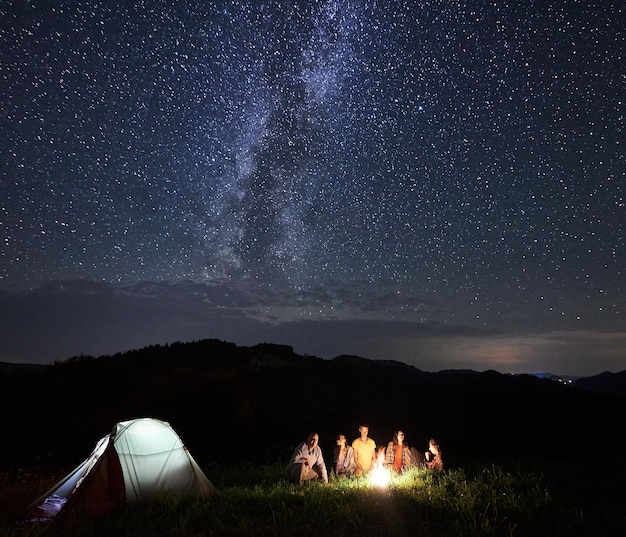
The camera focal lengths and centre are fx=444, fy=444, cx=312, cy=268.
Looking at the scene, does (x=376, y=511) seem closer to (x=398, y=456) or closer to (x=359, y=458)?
(x=359, y=458)

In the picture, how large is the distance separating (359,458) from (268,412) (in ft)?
48.7

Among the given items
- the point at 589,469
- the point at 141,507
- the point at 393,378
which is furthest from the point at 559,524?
the point at 393,378

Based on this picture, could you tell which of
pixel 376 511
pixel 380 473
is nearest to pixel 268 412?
pixel 380 473

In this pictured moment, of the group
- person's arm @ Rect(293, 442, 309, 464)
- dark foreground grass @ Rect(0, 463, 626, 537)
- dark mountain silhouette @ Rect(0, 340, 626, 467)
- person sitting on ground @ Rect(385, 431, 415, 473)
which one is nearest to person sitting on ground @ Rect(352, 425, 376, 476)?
person sitting on ground @ Rect(385, 431, 415, 473)

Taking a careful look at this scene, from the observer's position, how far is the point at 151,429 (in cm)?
954

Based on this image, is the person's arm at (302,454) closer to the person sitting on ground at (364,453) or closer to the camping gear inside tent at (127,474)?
the person sitting on ground at (364,453)

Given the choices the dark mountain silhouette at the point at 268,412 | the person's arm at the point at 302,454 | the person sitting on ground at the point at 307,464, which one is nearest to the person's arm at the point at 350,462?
the person sitting on ground at the point at 307,464

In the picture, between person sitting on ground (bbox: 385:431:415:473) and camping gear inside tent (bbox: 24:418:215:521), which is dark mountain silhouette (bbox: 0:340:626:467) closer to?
person sitting on ground (bbox: 385:431:415:473)

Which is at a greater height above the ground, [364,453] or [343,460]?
[364,453]

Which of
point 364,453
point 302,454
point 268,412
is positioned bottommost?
point 364,453

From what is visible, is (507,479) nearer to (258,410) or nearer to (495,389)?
(258,410)

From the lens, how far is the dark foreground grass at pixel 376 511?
21.6ft

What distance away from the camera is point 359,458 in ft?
39.3

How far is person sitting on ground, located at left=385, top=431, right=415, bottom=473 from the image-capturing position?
38.5 ft
